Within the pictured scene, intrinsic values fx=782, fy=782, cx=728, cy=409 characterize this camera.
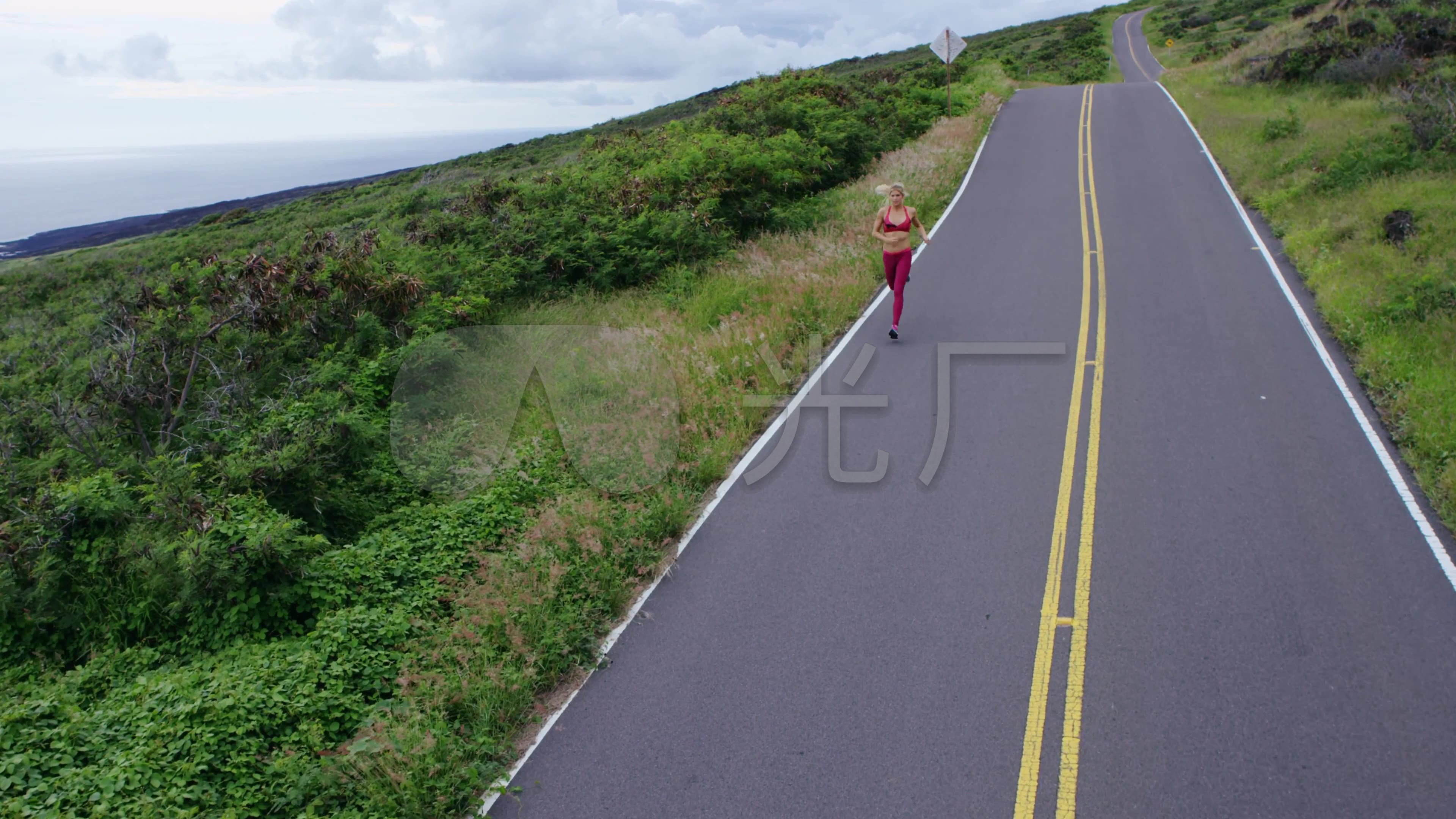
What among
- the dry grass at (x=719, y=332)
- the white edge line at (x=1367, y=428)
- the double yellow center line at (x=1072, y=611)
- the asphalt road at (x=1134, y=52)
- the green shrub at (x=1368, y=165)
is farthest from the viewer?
the asphalt road at (x=1134, y=52)

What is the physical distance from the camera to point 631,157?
1862cm

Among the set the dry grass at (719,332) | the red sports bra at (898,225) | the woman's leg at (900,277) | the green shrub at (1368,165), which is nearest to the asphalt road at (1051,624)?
the dry grass at (719,332)

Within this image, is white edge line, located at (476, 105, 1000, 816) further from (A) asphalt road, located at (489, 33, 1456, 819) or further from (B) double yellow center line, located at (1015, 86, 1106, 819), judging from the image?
(B) double yellow center line, located at (1015, 86, 1106, 819)

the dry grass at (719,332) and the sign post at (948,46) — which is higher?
the sign post at (948,46)

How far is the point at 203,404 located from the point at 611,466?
15.6 feet

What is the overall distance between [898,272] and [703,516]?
5276mm

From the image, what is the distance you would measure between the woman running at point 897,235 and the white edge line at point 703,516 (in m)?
0.92

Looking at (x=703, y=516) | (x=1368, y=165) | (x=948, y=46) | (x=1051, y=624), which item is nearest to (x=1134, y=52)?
(x=948, y=46)

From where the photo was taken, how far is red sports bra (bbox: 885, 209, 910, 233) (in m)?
10.7

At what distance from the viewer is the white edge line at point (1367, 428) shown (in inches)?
237

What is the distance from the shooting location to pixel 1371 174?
15.2 m

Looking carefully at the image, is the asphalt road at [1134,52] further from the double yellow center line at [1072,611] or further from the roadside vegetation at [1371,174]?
the double yellow center line at [1072,611]

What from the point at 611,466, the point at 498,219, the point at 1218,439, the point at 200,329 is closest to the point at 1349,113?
the point at 1218,439

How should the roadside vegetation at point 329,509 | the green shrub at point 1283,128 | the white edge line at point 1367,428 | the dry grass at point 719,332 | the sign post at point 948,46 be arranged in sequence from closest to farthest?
the roadside vegetation at point 329,509
the white edge line at point 1367,428
the dry grass at point 719,332
the green shrub at point 1283,128
the sign post at point 948,46
